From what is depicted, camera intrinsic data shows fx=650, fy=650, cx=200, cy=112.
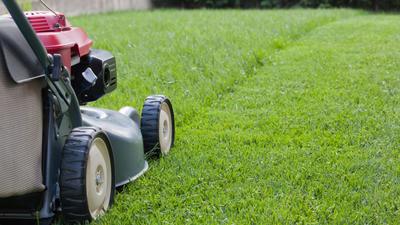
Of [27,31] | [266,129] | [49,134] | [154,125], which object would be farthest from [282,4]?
[27,31]

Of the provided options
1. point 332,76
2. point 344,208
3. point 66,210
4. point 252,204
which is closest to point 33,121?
point 66,210

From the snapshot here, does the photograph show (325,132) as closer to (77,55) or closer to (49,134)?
(77,55)

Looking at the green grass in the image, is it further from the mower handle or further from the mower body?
the mower handle

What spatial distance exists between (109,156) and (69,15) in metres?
10.5

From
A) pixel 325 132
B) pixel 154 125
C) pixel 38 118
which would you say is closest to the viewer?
pixel 38 118

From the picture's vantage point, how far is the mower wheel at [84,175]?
2.09m

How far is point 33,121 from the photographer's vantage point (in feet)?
6.72

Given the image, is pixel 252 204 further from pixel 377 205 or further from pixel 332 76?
pixel 332 76

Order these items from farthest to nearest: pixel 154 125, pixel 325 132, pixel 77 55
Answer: pixel 325 132
pixel 154 125
pixel 77 55

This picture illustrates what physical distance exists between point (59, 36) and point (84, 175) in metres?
0.53

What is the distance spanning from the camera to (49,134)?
2143mm

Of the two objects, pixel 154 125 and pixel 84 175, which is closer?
pixel 84 175

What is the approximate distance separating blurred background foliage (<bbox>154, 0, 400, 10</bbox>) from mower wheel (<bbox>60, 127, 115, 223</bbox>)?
14.0 metres

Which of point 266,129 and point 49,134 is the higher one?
point 49,134
